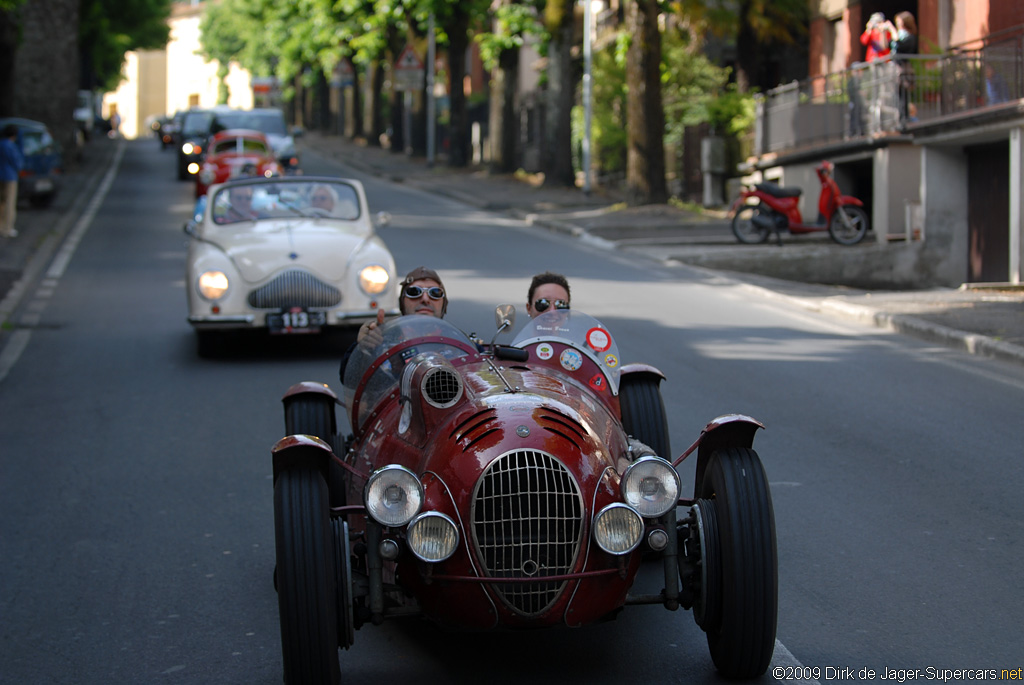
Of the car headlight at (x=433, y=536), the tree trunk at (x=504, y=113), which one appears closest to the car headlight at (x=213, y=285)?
Result: the car headlight at (x=433, y=536)

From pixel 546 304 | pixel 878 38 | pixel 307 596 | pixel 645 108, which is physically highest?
pixel 878 38

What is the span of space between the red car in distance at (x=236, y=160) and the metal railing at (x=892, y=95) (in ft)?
32.2

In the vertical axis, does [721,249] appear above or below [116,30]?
below

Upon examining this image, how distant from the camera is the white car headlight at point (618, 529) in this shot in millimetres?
4113

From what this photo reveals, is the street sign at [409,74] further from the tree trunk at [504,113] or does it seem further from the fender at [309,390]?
the fender at [309,390]

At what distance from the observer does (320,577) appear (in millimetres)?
4156

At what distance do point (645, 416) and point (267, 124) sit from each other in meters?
31.1

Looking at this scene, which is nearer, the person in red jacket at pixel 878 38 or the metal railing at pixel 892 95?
the metal railing at pixel 892 95

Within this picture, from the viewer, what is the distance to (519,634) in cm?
493

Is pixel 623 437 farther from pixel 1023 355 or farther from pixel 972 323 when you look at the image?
pixel 972 323

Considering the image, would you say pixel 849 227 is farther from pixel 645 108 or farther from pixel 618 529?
pixel 618 529

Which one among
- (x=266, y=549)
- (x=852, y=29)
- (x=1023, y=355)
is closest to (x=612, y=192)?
(x=852, y=29)

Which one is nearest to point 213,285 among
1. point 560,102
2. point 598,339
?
point 598,339

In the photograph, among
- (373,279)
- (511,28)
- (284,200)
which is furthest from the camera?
(511,28)
